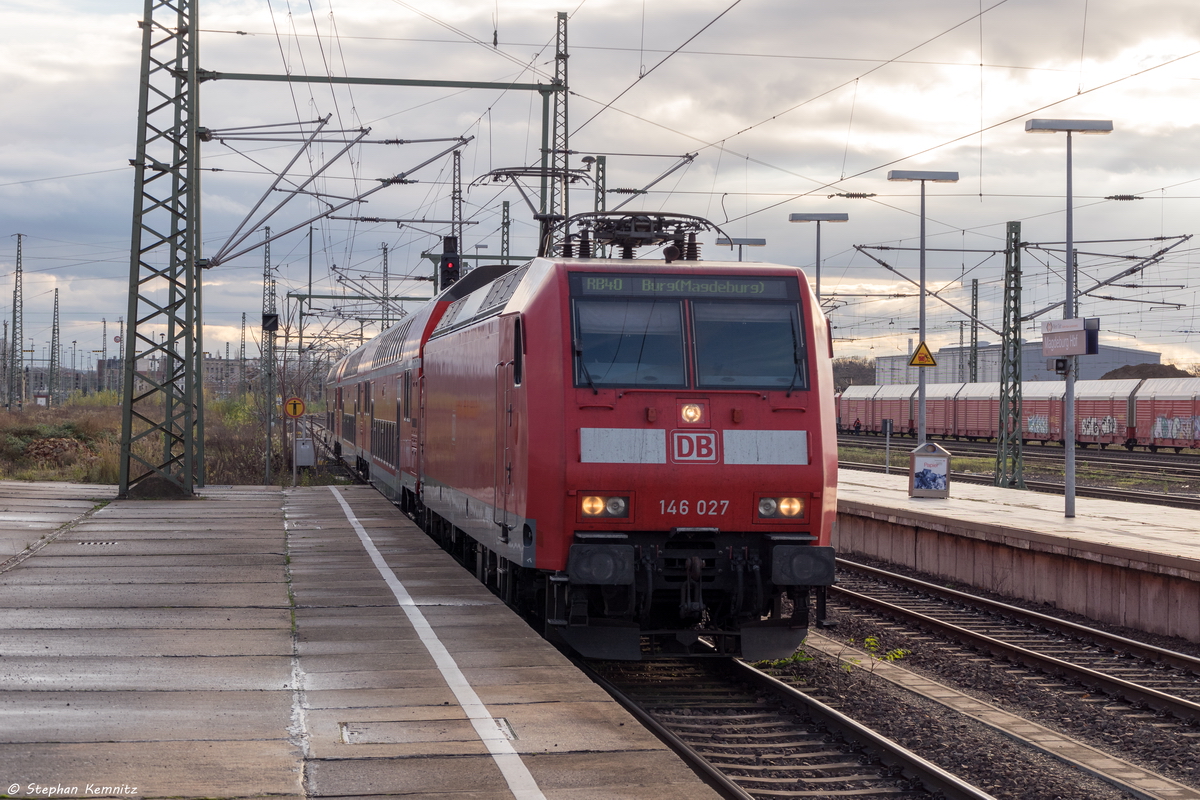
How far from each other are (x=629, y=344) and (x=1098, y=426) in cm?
4843

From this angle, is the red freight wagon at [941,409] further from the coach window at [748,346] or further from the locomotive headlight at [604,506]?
the locomotive headlight at [604,506]

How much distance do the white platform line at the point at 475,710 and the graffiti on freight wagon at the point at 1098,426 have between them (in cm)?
4640

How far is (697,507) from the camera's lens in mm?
9172

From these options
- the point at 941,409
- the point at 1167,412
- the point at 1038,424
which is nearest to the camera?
the point at 1167,412

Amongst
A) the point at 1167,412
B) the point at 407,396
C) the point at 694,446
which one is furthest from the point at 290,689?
the point at 1167,412

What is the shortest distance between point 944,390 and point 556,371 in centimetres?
5618

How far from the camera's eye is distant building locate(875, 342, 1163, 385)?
95062mm

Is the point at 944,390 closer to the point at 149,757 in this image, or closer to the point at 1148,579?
the point at 1148,579

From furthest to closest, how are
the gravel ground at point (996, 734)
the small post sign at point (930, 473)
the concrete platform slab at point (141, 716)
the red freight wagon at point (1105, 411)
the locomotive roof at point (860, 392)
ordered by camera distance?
the locomotive roof at point (860, 392), the red freight wagon at point (1105, 411), the small post sign at point (930, 473), the gravel ground at point (996, 734), the concrete platform slab at point (141, 716)

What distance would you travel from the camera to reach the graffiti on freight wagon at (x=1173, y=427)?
1832 inches

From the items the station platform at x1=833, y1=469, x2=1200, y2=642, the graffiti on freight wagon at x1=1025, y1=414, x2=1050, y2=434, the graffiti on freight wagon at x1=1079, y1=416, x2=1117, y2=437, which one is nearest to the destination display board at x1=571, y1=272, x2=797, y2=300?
the station platform at x1=833, y1=469, x2=1200, y2=642

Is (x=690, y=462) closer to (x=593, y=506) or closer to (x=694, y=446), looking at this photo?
(x=694, y=446)

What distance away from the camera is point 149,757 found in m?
5.78

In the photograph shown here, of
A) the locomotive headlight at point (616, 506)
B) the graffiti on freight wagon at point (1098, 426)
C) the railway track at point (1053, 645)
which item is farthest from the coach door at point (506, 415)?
the graffiti on freight wagon at point (1098, 426)
